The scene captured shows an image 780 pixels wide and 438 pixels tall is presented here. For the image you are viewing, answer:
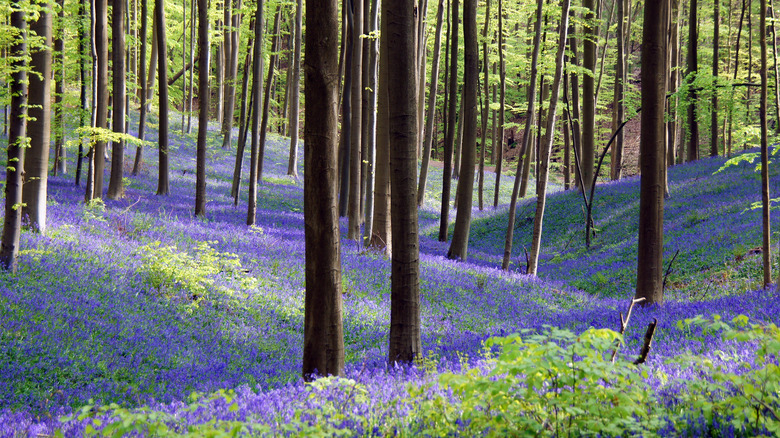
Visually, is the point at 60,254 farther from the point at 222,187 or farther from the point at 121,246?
the point at 222,187

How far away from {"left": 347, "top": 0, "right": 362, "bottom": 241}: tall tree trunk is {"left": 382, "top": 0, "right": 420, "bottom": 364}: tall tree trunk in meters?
8.03

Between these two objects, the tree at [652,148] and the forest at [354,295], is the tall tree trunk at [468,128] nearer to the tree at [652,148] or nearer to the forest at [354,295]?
the forest at [354,295]

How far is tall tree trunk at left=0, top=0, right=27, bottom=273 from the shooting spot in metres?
7.08

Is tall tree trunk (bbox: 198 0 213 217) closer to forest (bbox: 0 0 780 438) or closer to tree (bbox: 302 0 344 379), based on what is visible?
forest (bbox: 0 0 780 438)

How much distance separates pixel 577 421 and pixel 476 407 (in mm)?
765

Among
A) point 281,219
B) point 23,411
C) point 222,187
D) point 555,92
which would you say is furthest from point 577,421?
point 222,187

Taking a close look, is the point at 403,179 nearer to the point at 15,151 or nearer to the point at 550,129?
the point at 15,151

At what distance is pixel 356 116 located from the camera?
14.2 m

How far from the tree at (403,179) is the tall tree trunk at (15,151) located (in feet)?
17.9

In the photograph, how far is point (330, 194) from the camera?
4930mm

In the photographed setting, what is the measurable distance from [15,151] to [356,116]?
8.56m

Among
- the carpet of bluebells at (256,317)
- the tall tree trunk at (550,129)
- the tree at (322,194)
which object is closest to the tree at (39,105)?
the carpet of bluebells at (256,317)

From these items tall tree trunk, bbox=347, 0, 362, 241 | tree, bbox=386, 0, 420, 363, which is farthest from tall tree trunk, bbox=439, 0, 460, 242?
tree, bbox=386, 0, 420, 363

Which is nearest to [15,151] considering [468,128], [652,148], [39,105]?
[39,105]
